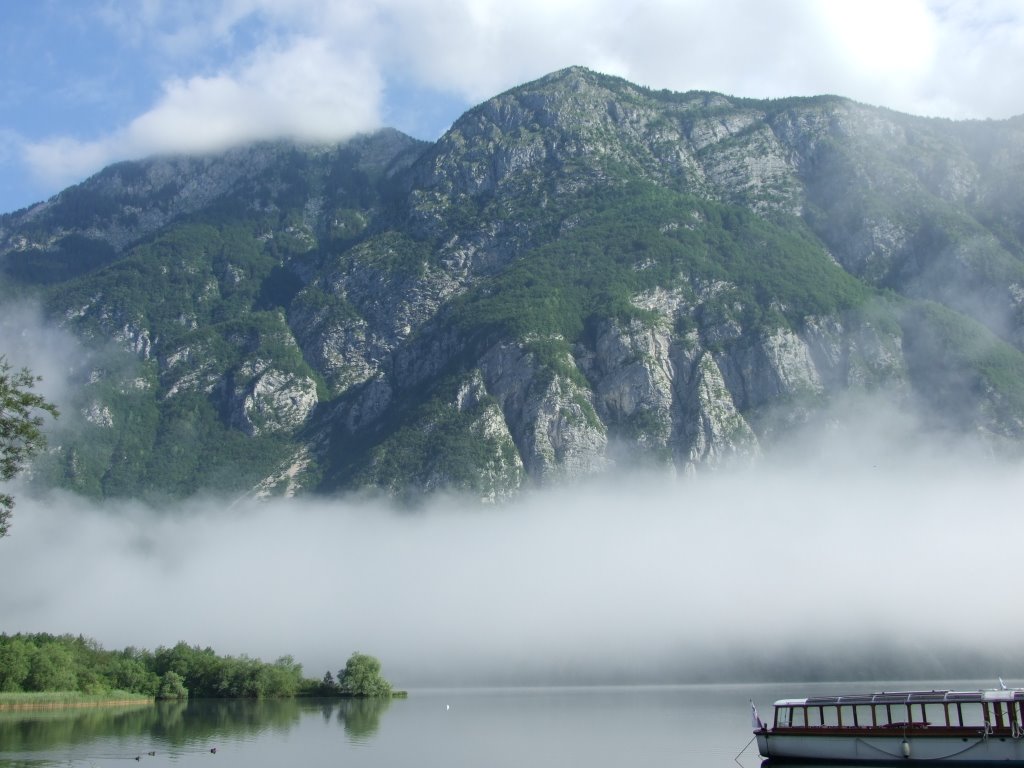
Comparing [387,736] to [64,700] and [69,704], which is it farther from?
[69,704]

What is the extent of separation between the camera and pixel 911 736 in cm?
8981

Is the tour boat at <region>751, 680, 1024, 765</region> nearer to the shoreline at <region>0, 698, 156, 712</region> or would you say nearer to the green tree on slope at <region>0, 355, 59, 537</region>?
the green tree on slope at <region>0, 355, 59, 537</region>

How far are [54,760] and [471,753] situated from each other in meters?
35.9

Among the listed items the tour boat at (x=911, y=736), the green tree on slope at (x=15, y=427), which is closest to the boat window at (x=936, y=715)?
the tour boat at (x=911, y=736)

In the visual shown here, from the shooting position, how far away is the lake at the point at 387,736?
95.2m

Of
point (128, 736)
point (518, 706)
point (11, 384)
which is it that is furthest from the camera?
point (518, 706)

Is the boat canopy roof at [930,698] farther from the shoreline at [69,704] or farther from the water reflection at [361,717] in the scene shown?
the shoreline at [69,704]

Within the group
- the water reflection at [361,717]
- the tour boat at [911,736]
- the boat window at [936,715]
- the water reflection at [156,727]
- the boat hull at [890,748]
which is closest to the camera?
the boat hull at [890,748]

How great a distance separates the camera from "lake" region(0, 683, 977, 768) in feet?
312

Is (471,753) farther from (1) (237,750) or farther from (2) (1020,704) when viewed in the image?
(2) (1020,704)

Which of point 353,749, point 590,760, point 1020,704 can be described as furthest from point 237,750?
point 1020,704

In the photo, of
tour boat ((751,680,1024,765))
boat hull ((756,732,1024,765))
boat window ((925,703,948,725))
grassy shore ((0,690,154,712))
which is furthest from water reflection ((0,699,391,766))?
boat window ((925,703,948,725))

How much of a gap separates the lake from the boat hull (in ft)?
9.02

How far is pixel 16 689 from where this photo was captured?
152 meters
